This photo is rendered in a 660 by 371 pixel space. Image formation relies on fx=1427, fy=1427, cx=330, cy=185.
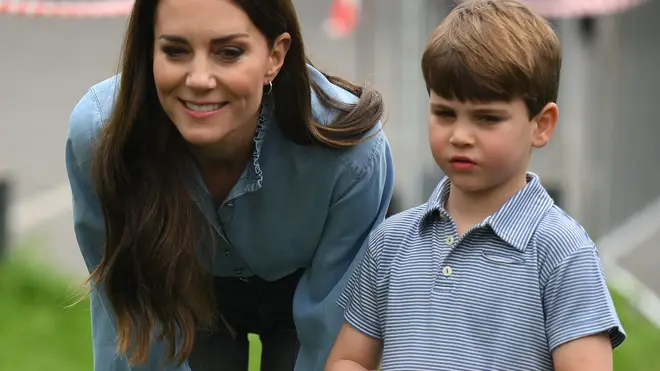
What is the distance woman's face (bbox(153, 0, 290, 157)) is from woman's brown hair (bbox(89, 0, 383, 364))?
0.05 metres

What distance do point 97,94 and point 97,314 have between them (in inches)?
25.2

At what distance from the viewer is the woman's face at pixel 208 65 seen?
3.14 m

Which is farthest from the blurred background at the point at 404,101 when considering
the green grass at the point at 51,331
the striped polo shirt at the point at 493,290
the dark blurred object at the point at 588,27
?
the striped polo shirt at the point at 493,290

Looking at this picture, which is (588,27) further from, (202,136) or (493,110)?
(493,110)

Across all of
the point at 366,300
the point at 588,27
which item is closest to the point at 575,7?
the point at 588,27

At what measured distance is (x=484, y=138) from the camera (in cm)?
282

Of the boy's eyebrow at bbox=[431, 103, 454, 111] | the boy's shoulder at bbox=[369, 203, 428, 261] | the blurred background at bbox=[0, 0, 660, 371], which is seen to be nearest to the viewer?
the boy's eyebrow at bbox=[431, 103, 454, 111]

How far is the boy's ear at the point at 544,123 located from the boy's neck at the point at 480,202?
0.09 m

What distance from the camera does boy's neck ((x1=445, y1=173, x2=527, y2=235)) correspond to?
9.55 feet

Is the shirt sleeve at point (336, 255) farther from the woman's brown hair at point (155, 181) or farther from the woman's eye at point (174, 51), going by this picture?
the woman's eye at point (174, 51)

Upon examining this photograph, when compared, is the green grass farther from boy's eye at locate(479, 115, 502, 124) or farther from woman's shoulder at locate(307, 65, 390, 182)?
boy's eye at locate(479, 115, 502, 124)

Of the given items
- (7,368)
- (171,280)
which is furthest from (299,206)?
(7,368)

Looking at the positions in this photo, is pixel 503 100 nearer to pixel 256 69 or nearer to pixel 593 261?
pixel 593 261

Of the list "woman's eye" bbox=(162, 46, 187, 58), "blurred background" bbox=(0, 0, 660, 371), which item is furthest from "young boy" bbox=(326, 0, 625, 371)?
"blurred background" bbox=(0, 0, 660, 371)
